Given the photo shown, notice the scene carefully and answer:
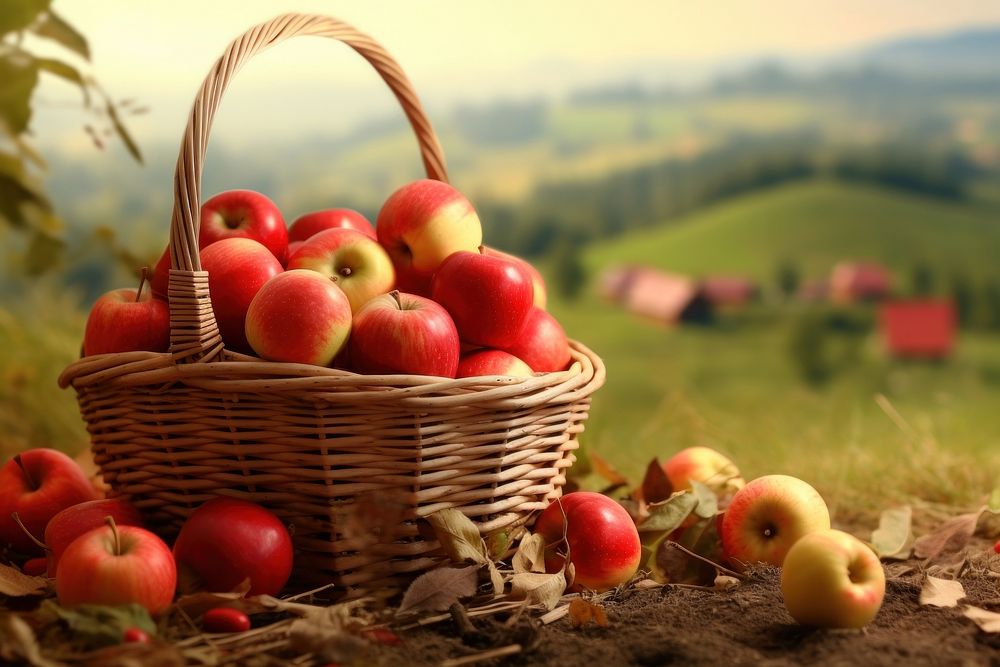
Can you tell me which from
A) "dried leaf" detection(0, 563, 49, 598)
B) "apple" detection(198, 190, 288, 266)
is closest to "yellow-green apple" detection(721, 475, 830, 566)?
"apple" detection(198, 190, 288, 266)

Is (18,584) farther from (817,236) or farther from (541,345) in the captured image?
(817,236)

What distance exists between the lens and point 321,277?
150 cm

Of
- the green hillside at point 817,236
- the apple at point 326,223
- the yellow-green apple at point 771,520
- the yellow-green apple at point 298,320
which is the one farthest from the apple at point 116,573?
the green hillside at point 817,236

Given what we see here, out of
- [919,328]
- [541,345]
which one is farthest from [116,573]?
[919,328]

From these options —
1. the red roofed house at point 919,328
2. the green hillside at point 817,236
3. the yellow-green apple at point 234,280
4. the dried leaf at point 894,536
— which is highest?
the yellow-green apple at point 234,280

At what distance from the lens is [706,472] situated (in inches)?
77.9

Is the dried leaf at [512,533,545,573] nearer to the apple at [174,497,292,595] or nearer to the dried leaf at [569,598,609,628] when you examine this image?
the dried leaf at [569,598,609,628]

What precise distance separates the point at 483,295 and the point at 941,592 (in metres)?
0.86

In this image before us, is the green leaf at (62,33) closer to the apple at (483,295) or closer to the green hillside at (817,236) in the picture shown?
the apple at (483,295)

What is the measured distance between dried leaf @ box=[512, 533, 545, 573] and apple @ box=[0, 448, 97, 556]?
2.73 feet

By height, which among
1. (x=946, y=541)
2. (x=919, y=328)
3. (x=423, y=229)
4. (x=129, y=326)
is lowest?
(x=919, y=328)

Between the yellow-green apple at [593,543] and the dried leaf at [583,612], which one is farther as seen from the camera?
the yellow-green apple at [593,543]

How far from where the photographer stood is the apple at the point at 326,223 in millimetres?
1934

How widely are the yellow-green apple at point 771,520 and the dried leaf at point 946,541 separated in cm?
30
